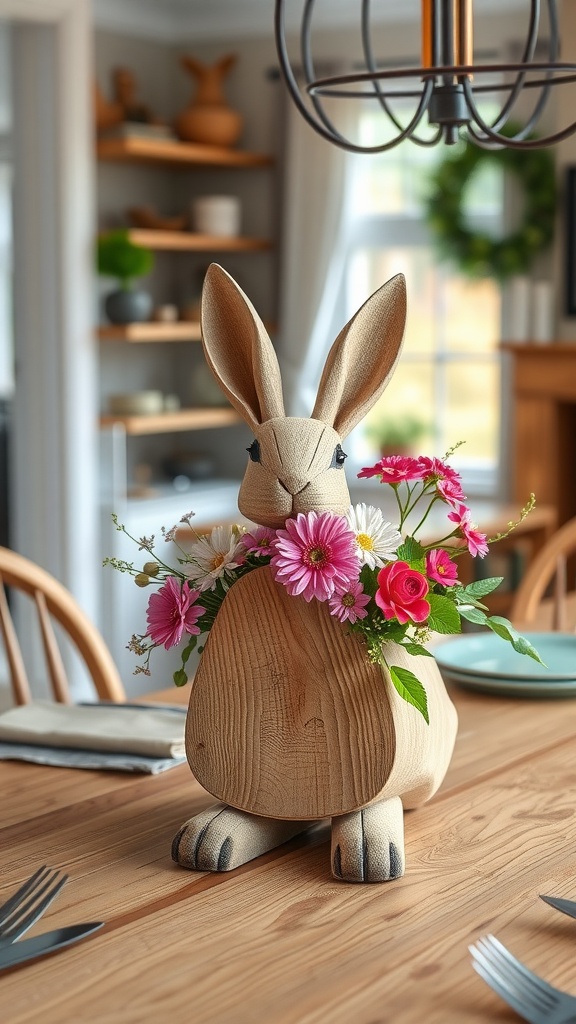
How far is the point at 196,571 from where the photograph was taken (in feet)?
3.45

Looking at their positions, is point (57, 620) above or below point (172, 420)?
below

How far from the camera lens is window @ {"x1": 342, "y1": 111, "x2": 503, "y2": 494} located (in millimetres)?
4926

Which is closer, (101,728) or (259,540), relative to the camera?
(259,540)

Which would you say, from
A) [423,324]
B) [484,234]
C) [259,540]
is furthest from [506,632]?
[423,324]

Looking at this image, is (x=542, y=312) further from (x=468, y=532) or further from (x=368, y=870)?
(x=368, y=870)

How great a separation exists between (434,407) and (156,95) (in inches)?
68.2

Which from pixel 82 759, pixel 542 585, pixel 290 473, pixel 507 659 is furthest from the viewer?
pixel 542 585

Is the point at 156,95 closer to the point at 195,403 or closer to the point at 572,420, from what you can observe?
the point at 195,403

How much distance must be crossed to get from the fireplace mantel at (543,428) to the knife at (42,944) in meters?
3.82

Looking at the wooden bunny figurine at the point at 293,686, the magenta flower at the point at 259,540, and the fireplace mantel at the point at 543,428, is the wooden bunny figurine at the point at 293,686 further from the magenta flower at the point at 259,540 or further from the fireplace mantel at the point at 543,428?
the fireplace mantel at the point at 543,428

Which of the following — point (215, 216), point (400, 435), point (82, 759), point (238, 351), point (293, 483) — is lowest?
point (82, 759)

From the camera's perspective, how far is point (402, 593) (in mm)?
971

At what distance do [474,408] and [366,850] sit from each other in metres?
4.10

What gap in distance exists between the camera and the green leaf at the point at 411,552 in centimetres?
100
